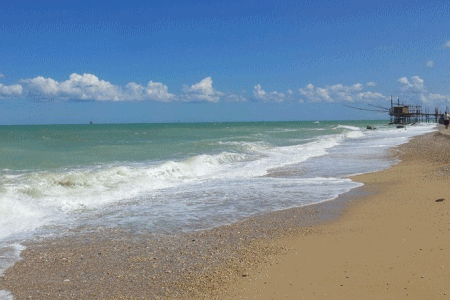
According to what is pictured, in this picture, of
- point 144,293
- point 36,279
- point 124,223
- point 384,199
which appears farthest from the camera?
point 384,199

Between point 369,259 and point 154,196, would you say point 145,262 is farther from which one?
point 154,196

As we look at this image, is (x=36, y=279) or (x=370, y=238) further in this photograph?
(x=370, y=238)

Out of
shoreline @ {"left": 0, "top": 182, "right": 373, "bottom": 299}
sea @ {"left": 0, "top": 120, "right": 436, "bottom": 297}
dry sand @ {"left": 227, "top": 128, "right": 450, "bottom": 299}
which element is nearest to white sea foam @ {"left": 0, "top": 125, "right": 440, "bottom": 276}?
sea @ {"left": 0, "top": 120, "right": 436, "bottom": 297}

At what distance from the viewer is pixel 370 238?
23.1ft

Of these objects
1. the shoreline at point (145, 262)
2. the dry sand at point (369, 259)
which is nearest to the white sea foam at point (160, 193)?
the shoreline at point (145, 262)

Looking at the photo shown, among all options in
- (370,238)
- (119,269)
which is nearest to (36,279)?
(119,269)

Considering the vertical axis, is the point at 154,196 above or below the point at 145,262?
below

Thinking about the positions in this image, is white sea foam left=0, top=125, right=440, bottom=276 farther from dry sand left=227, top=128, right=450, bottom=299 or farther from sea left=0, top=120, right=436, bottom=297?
dry sand left=227, top=128, right=450, bottom=299

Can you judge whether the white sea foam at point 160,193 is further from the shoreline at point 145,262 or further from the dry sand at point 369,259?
the dry sand at point 369,259

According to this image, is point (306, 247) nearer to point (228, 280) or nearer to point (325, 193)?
point (228, 280)

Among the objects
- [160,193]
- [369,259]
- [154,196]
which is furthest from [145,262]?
[160,193]

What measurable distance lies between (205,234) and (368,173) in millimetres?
9492

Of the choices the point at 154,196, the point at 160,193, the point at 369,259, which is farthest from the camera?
the point at 160,193

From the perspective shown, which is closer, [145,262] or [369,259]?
[369,259]
